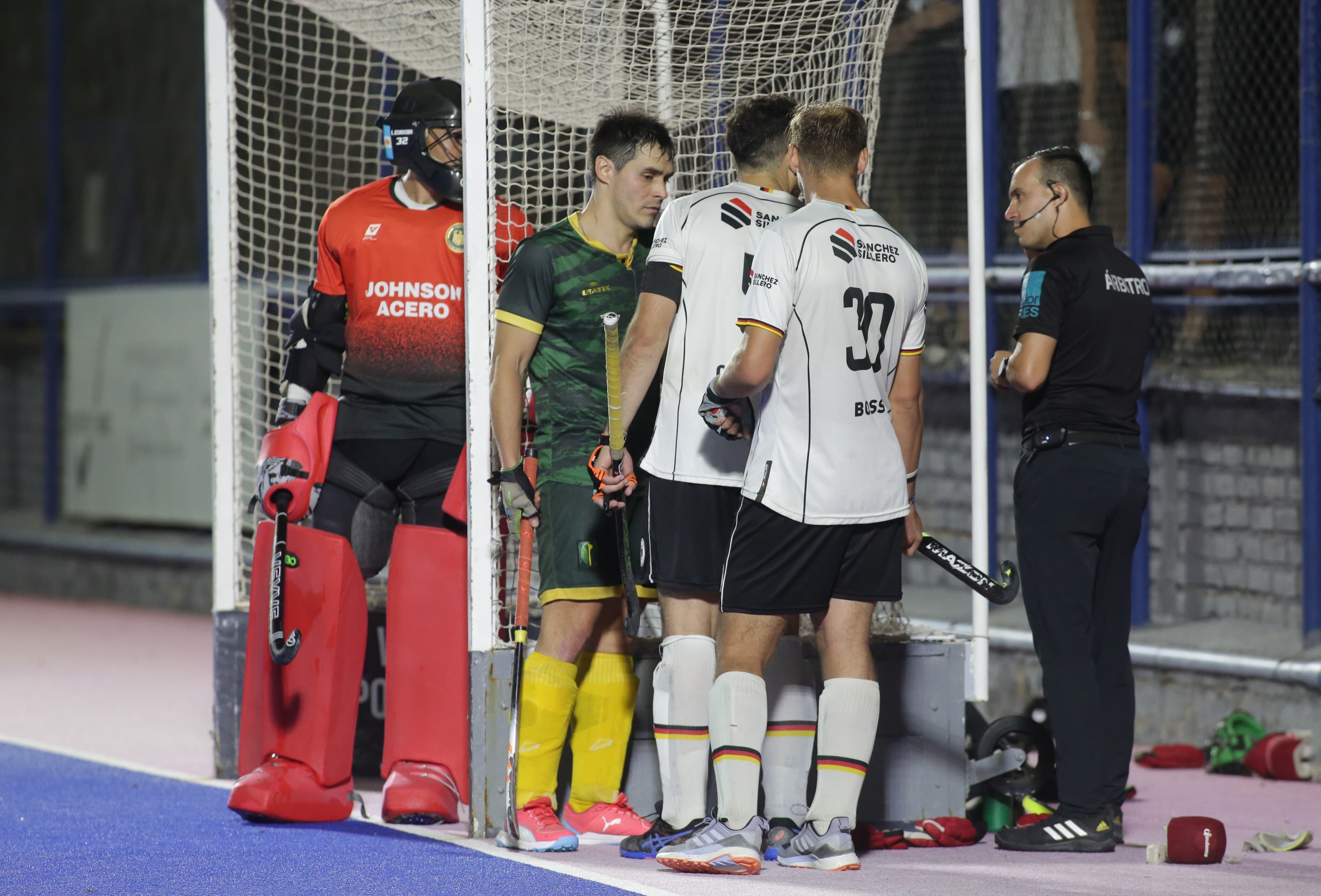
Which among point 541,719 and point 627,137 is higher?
point 627,137

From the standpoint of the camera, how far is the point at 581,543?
3.99 m

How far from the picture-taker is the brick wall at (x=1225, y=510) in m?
6.16

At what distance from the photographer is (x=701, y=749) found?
3770 millimetres

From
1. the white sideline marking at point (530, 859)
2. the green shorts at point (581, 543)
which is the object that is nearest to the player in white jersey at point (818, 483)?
the white sideline marking at point (530, 859)

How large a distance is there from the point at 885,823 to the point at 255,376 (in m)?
2.85

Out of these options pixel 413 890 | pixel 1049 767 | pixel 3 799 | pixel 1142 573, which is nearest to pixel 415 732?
pixel 413 890

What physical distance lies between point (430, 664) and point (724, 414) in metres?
1.28

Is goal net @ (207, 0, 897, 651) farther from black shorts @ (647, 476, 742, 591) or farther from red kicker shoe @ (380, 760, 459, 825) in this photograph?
black shorts @ (647, 476, 742, 591)

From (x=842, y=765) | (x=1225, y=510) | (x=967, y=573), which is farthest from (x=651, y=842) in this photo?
(x=1225, y=510)

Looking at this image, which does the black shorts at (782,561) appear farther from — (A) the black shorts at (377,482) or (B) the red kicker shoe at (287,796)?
(B) the red kicker shoe at (287,796)

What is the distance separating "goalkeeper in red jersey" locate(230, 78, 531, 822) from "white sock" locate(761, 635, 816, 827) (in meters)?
0.88

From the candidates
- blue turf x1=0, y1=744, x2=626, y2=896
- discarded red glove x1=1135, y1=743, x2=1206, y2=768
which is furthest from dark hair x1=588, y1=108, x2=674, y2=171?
discarded red glove x1=1135, y1=743, x2=1206, y2=768

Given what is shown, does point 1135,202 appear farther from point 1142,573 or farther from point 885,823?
point 885,823

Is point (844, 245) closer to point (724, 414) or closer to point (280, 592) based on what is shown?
point (724, 414)
